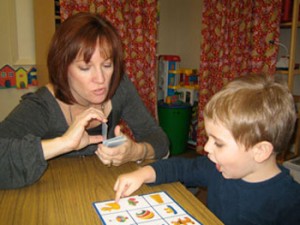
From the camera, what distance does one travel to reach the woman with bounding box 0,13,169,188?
2.90 ft

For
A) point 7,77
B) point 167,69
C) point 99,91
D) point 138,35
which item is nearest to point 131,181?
point 99,91

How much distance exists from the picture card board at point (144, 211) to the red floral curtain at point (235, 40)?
2320 millimetres

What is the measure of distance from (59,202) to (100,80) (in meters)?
0.53

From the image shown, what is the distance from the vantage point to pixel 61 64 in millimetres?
1187

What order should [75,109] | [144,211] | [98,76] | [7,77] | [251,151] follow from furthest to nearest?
[7,77] < [75,109] < [98,76] < [251,151] < [144,211]

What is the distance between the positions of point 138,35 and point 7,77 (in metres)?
1.30

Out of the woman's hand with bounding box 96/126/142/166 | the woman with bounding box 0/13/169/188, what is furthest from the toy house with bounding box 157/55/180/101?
the woman's hand with bounding box 96/126/142/166

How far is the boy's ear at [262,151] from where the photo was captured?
0.83 meters

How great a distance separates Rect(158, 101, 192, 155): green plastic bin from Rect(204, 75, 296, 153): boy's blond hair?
2408 millimetres

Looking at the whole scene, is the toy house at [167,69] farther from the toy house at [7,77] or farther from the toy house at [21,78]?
the toy house at [7,77]

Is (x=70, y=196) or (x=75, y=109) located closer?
(x=70, y=196)

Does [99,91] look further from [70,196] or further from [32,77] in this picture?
[32,77]

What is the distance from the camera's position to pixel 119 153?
1012 mm

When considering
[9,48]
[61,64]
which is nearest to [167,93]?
[9,48]
